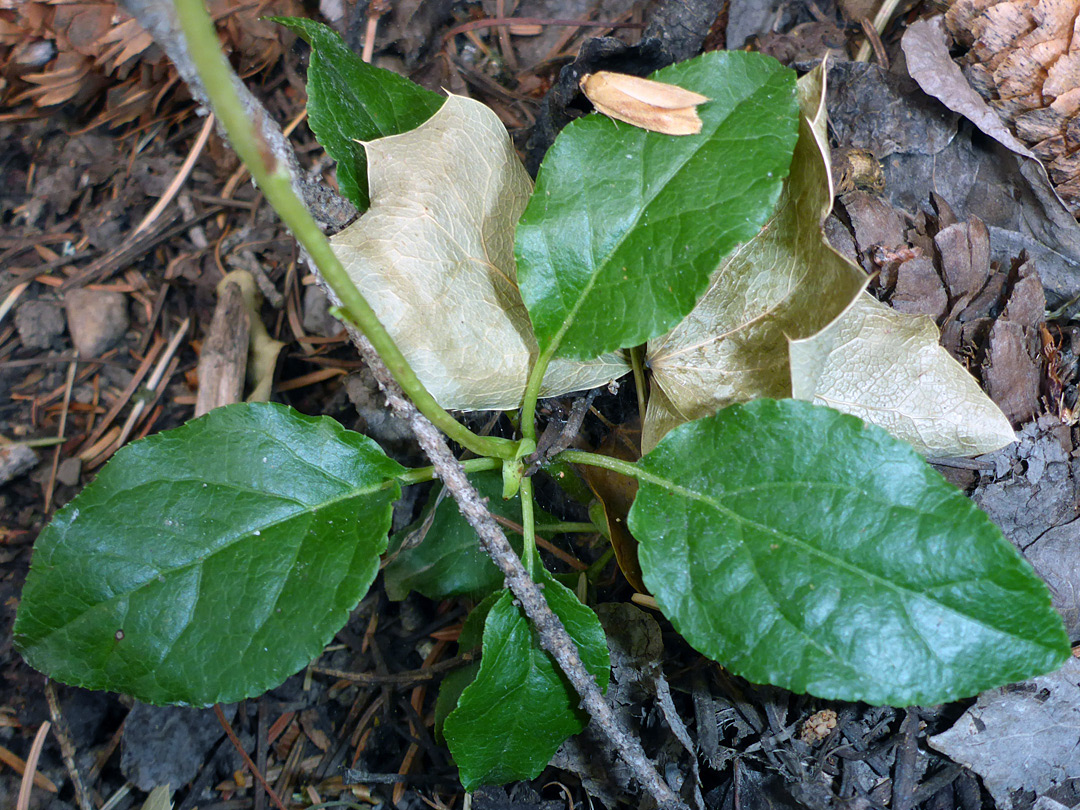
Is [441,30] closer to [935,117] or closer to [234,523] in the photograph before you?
[935,117]

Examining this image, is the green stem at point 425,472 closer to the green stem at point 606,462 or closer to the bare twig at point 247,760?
the green stem at point 606,462

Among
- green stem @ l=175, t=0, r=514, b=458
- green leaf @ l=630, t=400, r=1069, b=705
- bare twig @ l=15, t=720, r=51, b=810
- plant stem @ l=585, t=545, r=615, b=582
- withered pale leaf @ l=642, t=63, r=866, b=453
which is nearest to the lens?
green stem @ l=175, t=0, r=514, b=458

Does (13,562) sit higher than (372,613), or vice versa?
(13,562)

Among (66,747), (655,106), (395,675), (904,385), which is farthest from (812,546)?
(66,747)

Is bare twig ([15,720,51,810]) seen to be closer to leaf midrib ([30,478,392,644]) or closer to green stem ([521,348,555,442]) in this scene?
leaf midrib ([30,478,392,644])

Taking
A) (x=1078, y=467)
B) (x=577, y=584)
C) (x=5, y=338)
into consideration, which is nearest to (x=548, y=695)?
(x=577, y=584)

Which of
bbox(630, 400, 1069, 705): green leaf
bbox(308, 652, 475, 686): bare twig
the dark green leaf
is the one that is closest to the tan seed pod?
bbox(630, 400, 1069, 705): green leaf

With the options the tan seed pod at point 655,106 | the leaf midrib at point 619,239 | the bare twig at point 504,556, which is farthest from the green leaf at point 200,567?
the tan seed pod at point 655,106
